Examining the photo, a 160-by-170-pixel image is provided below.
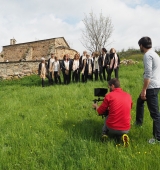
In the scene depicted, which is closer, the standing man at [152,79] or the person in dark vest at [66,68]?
the standing man at [152,79]

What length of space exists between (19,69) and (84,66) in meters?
9.98

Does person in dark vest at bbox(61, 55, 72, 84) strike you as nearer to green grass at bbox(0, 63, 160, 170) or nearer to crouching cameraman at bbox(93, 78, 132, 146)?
green grass at bbox(0, 63, 160, 170)

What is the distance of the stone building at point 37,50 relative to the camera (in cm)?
2647

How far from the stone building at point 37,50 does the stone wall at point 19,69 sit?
24.1ft

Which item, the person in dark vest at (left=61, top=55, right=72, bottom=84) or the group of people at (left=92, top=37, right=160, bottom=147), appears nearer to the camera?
the group of people at (left=92, top=37, right=160, bottom=147)

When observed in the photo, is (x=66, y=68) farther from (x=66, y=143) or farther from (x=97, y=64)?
(x=66, y=143)

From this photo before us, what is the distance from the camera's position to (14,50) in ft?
100

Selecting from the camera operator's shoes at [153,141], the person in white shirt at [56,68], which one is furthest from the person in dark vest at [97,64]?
the camera operator's shoes at [153,141]

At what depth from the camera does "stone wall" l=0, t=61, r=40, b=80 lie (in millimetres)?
18984

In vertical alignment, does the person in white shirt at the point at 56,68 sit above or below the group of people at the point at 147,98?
above

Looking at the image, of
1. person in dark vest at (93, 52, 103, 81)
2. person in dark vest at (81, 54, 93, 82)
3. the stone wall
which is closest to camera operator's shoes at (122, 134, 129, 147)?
person in dark vest at (93, 52, 103, 81)

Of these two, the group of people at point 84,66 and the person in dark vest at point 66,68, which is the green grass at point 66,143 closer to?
the group of people at point 84,66

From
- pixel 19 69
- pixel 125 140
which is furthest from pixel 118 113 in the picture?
pixel 19 69

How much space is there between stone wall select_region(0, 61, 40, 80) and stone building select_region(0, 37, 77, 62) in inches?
289
